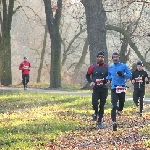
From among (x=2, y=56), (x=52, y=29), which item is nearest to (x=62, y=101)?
(x=52, y=29)

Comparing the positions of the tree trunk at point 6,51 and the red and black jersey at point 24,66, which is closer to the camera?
the red and black jersey at point 24,66

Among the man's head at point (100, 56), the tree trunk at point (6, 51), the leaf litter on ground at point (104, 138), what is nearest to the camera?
the leaf litter on ground at point (104, 138)

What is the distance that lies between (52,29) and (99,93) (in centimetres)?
2067

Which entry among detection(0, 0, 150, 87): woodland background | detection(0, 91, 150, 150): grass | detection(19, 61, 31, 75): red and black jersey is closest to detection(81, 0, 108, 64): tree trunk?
detection(0, 0, 150, 87): woodland background

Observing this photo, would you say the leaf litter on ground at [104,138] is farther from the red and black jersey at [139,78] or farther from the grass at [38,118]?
the red and black jersey at [139,78]

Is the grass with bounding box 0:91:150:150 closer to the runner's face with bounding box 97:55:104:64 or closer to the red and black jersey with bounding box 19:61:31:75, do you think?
the runner's face with bounding box 97:55:104:64

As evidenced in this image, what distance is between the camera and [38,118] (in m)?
15.9

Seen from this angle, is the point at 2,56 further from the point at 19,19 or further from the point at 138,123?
the point at 19,19

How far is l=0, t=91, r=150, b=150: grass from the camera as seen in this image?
1159cm

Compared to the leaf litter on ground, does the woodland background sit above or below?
above

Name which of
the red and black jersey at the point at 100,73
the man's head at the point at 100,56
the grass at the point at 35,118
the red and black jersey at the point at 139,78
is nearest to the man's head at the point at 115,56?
the man's head at the point at 100,56

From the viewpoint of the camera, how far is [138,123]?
47.9ft

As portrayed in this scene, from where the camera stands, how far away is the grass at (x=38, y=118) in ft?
38.0

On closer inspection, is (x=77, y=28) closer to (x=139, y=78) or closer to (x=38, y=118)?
(x=139, y=78)
